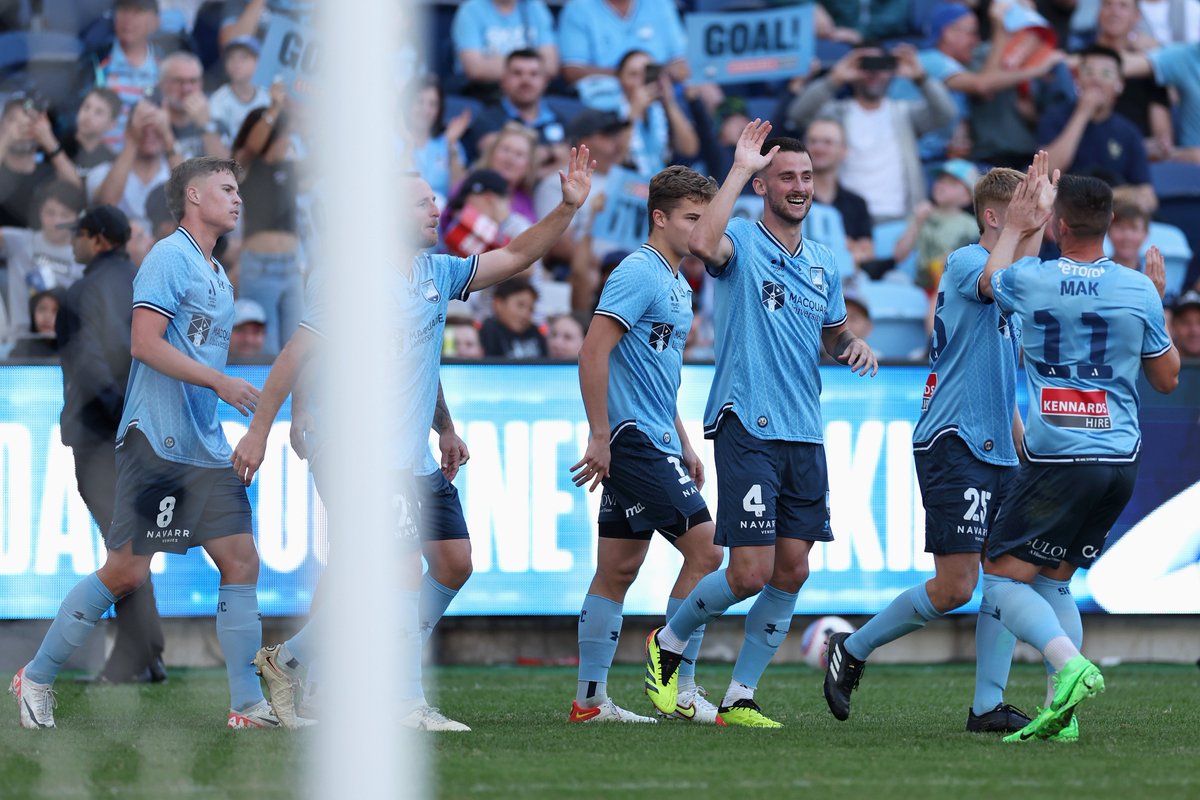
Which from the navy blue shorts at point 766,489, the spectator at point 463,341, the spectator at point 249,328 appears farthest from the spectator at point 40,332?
the navy blue shorts at point 766,489

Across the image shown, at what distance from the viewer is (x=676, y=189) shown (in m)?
6.98

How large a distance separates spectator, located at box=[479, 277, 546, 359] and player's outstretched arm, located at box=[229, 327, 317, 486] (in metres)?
4.15

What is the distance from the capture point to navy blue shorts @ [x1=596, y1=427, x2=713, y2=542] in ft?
22.1

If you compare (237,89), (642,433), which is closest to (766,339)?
(642,433)

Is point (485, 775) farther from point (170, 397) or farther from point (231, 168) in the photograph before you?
point (231, 168)

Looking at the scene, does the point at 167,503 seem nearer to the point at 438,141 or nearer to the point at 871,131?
the point at 438,141

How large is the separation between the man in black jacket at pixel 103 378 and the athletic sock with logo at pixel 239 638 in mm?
2056

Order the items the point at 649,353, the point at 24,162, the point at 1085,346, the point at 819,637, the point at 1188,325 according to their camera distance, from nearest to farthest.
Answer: the point at 1085,346
the point at 649,353
the point at 819,637
the point at 24,162
the point at 1188,325

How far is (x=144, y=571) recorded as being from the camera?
21.7 feet

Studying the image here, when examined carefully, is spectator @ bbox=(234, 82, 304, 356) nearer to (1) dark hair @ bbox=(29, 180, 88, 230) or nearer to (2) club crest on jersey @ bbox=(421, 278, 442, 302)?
(1) dark hair @ bbox=(29, 180, 88, 230)

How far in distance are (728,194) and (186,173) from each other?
6.89ft

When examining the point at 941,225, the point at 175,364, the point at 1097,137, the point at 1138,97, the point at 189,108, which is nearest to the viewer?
the point at 175,364

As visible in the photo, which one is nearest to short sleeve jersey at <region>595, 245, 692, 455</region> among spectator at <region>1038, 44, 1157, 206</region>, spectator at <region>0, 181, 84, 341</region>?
spectator at <region>0, 181, 84, 341</region>

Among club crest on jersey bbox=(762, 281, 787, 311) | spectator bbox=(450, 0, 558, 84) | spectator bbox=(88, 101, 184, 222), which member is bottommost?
club crest on jersey bbox=(762, 281, 787, 311)
